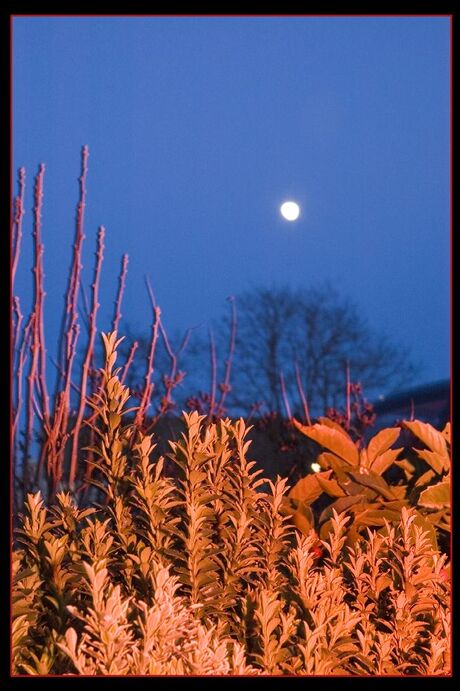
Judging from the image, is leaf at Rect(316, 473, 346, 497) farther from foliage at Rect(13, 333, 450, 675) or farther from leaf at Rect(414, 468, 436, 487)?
foliage at Rect(13, 333, 450, 675)

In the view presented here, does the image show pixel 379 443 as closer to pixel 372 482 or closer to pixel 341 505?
pixel 372 482

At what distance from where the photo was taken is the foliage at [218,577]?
58.7 inches

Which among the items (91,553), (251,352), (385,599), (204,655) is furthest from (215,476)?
(251,352)

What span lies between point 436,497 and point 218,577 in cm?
117

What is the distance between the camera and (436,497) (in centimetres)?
262

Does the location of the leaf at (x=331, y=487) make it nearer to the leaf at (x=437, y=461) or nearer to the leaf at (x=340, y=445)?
the leaf at (x=340, y=445)

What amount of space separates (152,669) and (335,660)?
46 centimetres

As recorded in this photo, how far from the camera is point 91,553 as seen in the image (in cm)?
160

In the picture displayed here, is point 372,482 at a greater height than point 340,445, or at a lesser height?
lesser

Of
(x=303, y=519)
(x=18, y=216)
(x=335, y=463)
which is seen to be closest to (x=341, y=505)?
(x=303, y=519)

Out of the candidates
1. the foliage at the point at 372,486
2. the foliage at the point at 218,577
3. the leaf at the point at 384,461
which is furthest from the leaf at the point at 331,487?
the foliage at the point at 218,577

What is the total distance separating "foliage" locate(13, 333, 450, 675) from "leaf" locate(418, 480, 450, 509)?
2.44 ft

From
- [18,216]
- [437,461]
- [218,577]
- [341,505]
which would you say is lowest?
[218,577]

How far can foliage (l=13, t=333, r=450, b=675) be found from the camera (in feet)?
4.89
